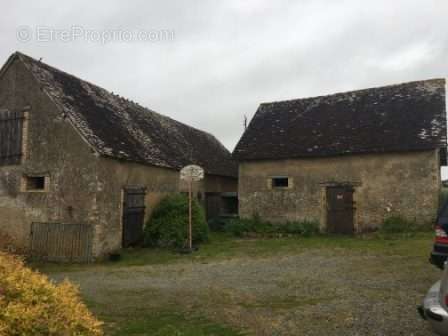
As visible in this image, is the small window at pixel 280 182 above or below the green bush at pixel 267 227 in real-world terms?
above

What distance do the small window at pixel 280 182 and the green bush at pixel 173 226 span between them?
13.4 feet

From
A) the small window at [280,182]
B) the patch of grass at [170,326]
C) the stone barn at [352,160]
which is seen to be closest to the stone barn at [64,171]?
the stone barn at [352,160]

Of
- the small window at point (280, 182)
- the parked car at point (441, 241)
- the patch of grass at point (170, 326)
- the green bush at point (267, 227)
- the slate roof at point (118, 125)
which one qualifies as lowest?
the patch of grass at point (170, 326)

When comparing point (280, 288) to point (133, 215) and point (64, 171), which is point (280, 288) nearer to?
point (133, 215)

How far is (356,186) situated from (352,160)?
1.09 metres

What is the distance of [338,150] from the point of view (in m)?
15.3

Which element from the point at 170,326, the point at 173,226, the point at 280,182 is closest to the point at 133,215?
the point at 173,226

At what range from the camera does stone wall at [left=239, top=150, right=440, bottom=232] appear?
46.1 ft

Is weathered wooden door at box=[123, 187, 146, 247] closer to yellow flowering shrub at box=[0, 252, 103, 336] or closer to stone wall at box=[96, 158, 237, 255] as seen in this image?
stone wall at box=[96, 158, 237, 255]

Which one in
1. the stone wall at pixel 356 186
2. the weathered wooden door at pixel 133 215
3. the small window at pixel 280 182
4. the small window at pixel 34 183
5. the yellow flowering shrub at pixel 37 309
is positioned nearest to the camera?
the yellow flowering shrub at pixel 37 309

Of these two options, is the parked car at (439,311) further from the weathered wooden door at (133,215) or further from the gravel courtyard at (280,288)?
the weathered wooden door at (133,215)

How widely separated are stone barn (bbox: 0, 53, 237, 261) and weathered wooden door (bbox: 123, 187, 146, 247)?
0.04 metres

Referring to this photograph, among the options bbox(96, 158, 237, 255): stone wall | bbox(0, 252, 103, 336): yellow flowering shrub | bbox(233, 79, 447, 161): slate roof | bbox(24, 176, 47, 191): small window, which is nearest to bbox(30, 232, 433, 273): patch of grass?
bbox(96, 158, 237, 255): stone wall

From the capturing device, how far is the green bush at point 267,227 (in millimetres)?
15391
